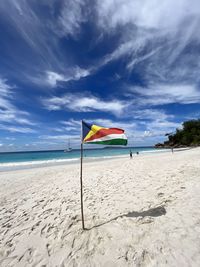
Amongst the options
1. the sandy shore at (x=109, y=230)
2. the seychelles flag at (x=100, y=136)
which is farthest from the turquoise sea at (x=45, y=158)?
the seychelles flag at (x=100, y=136)

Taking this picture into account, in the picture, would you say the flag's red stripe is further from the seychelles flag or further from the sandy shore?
the sandy shore

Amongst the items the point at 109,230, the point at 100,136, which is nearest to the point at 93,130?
the point at 100,136

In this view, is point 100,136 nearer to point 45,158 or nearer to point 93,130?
point 93,130

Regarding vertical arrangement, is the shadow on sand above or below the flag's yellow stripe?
below

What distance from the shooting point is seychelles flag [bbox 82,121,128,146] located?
4.38 m

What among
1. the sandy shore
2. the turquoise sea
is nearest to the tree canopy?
the turquoise sea

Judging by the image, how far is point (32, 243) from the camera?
4.14 m

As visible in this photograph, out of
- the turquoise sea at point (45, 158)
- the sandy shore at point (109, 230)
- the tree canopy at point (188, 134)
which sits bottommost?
the sandy shore at point (109, 230)

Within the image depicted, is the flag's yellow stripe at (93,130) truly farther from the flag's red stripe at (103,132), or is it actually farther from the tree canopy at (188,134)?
the tree canopy at (188,134)

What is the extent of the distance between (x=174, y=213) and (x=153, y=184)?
322 cm

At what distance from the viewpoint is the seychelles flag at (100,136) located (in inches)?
173

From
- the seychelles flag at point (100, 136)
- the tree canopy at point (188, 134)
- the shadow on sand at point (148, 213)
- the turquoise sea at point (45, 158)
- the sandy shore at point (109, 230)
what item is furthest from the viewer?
the tree canopy at point (188, 134)

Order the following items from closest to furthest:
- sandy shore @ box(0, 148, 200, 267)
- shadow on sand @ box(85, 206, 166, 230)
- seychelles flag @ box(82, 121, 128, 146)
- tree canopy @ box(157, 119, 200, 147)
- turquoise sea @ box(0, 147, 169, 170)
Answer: sandy shore @ box(0, 148, 200, 267)
seychelles flag @ box(82, 121, 128, 146)
shadow on sand @ box(85, 206, 166, 230)
turquoise sea @ box(0, 147, 169, 170)
tree canopy @ box(157, 119, 200, 147)

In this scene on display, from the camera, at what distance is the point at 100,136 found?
4426 mm
